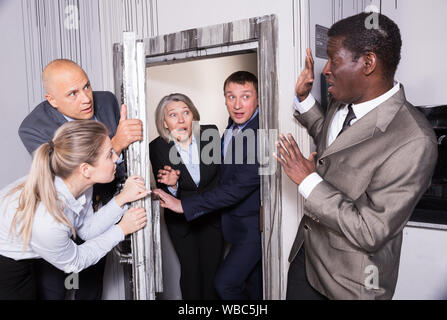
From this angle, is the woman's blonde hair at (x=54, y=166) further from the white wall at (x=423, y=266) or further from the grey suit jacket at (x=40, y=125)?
the white wall at (x=423, y=266)

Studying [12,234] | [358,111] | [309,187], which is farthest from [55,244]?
[358,111]

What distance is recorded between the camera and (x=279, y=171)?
188 centimetres

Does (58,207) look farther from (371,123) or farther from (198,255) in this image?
(198,255)

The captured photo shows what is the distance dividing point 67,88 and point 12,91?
43 cm

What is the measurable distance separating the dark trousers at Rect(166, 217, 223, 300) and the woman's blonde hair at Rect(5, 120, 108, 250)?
1.16 metres

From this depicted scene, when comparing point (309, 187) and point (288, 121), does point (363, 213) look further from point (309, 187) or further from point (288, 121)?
point (288, 121)

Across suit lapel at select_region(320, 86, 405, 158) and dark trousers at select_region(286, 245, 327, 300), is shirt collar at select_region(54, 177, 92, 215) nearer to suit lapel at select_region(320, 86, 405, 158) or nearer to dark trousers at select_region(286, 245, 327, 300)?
dark trousers at select_region(286, 245, 327, 300)

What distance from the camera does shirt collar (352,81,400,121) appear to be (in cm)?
134

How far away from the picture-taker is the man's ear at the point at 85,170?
1.56 metres

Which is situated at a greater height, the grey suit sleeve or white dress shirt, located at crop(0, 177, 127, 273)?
the grey suit sleeve

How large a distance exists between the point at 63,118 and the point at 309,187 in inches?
51.3

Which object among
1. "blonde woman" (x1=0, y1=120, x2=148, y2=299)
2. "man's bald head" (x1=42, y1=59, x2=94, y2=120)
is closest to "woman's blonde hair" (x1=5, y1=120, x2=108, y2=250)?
"blonde woman" (x1=0, y1=120, x2=148, y2=299)

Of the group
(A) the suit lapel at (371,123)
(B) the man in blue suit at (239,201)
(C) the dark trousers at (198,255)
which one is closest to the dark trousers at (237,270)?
(B) the man in blue suit at (239,201)

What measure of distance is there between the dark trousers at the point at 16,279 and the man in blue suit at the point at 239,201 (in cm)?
78
